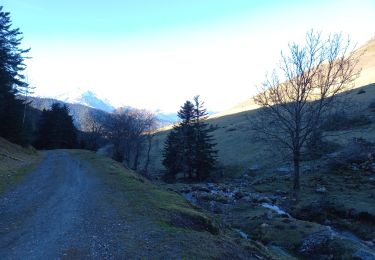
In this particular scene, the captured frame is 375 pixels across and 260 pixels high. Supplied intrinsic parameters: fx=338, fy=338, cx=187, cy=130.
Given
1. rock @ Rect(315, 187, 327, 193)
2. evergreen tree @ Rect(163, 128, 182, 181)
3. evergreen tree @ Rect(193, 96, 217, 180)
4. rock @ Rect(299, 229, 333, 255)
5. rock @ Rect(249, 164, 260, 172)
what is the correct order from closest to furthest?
rock @ Rect(299, 229, 333, 255) < rock @ Rect(315, 187, 327, 193) < rock @ Rect(249, 164, 260, 172) < evergreen tree @ Rect(193, 96, 217, 180) < evergreen tree @ Rect(163, 128, 182, 181)

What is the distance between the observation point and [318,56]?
97.4 feet

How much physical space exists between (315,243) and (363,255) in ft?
7.81

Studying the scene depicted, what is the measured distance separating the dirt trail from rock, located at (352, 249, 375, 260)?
9.99m

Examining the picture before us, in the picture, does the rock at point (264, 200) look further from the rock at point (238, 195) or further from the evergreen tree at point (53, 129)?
the evergreen tree at point (53, 129)

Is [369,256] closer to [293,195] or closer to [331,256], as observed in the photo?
[331,256]

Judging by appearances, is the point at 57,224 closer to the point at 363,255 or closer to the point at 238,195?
the point at 363,255

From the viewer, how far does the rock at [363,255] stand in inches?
558

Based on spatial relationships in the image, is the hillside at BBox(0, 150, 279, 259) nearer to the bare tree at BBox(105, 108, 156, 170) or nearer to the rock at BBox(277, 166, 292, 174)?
the rock at BBox(277, 166, 292, 174)

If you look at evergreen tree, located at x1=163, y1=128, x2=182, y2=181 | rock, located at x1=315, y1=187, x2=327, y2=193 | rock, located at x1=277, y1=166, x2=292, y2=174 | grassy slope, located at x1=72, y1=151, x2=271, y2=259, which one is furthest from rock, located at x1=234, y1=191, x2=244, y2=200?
evergreen tree, located at x1=163, y1=128, x2=182, y2=181

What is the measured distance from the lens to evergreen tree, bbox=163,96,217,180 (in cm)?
5153

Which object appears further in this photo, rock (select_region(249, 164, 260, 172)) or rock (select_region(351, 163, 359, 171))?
rock (select_region(249, 164, 260, 172))

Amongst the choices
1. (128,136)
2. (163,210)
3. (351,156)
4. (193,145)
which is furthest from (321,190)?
(128,136)

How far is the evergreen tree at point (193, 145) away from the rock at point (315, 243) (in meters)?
34.5

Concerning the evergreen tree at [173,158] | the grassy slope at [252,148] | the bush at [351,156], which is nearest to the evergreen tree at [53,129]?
the grassy slope at [252,148]
